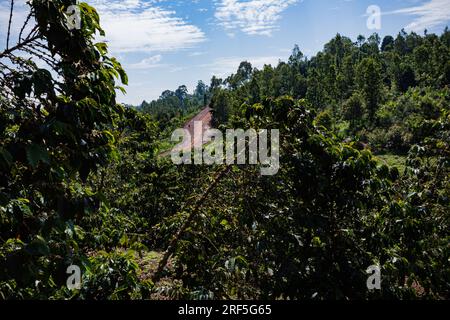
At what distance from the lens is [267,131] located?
3.60 metres

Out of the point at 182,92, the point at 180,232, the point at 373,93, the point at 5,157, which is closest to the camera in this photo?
the point at 5,157

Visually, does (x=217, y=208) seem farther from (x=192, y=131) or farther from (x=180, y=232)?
(x=192, y=131)

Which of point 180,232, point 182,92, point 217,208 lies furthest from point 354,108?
point 182,92

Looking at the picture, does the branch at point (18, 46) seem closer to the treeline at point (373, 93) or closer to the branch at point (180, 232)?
the branch at point (180, 232)

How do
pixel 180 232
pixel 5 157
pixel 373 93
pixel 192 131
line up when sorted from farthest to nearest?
pixel 192 131
pixel 373 93
pixel 180 232
pixel 5 157

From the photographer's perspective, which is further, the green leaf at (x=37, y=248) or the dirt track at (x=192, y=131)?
the dirt track at (x=192, y=131)

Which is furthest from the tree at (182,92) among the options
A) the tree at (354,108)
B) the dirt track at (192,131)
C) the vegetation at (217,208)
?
the vegetation at (217,208)

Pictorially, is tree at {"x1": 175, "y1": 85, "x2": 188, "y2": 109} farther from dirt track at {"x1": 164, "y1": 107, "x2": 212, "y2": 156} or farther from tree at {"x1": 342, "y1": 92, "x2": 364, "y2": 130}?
tree at {"x1": 342, "y1": 92, "x2": 364, "y2": 130}

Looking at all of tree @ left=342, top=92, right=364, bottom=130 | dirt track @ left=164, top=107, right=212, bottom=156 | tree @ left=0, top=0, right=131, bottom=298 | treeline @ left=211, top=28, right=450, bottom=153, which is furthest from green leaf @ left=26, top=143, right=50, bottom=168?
tree @ left=342, top=92, right=364, bottom=130

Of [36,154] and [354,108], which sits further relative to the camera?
[354,108]
